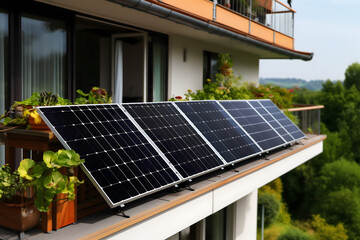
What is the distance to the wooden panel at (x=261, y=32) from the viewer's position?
48.8ft

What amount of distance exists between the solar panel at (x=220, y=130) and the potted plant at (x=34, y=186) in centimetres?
281

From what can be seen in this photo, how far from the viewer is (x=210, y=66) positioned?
12812mm

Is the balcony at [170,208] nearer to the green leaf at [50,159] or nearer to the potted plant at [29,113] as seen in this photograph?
the green leaf at [50,159]

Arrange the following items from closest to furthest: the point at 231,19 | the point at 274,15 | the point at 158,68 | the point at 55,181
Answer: the point at 55,181 < the point at 158,68 < the point at 231,19 < the point at 274,15

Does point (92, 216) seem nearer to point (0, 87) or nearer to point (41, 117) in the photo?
point (41, 117)

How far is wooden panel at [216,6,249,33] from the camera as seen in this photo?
39.9 feet

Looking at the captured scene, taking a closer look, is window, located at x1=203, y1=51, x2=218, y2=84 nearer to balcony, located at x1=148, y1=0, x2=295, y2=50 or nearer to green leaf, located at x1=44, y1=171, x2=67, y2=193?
balcony, located at x1=148, y1=0, x2=295, y2=50

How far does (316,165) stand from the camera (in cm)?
5159

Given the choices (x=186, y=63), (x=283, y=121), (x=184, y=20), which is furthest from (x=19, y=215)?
(x=186, y=63)

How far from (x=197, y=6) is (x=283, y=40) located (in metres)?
8.28

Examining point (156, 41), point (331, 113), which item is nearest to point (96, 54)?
point (156, 41)

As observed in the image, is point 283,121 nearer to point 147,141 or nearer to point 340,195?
point 147,141

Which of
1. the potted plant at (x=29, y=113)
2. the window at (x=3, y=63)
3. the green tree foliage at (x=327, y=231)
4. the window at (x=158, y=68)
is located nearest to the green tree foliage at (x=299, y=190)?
the green tree foliage at (x=327, y=231)

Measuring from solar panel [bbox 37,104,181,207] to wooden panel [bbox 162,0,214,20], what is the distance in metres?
5.57
